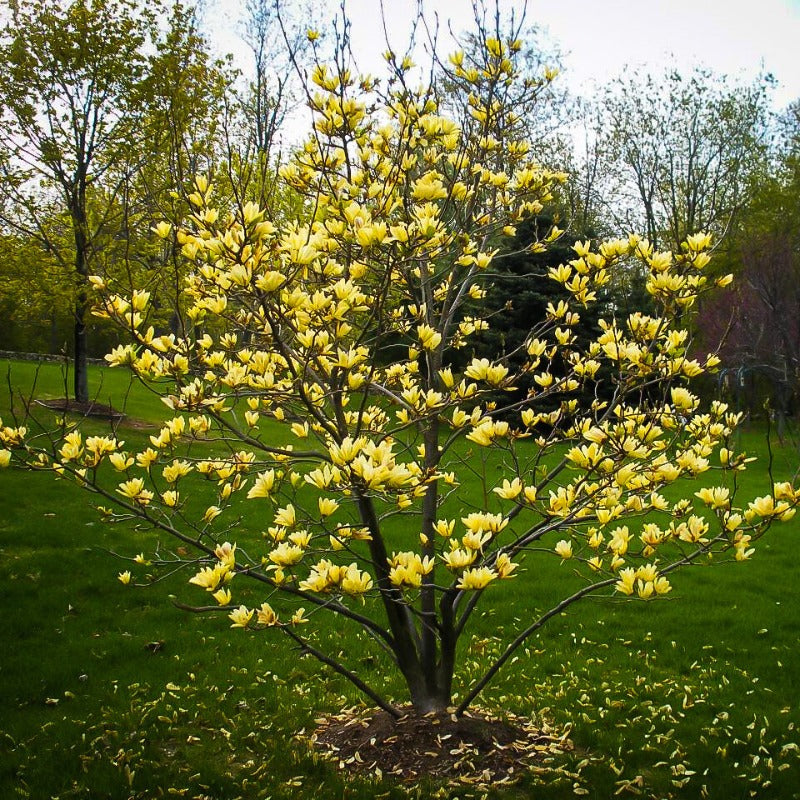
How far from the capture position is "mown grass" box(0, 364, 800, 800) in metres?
3.44

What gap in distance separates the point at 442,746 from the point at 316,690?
140 centimetres

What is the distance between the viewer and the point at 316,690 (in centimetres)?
468

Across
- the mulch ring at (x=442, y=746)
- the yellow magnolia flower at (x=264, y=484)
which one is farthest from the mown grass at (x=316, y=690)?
the yellow magnolia flower at (x=264, y=484)

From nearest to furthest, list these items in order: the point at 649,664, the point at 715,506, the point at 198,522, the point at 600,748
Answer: the point at 715,506 < the point at 600,748 < the point at 649,664 < the point at 198,522

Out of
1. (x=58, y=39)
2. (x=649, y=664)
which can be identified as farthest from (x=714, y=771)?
(x=58, y=39)

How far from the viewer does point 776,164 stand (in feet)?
87.1

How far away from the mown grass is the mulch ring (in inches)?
4.1

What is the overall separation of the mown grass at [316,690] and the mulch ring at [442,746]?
103mm

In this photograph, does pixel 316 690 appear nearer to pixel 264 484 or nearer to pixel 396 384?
pixel 396 384

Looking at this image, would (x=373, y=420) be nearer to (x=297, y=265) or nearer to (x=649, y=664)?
(x=297, y=265)

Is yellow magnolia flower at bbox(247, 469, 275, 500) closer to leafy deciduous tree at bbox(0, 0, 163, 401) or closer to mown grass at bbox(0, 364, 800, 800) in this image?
mown grass at bbox(0, 364, 800, 800)

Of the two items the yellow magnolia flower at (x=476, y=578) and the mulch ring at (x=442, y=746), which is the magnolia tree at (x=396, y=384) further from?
the mulch ring at (x=442, y=746)

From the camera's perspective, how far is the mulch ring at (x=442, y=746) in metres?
3.39

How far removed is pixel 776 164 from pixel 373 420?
91.7 feet
